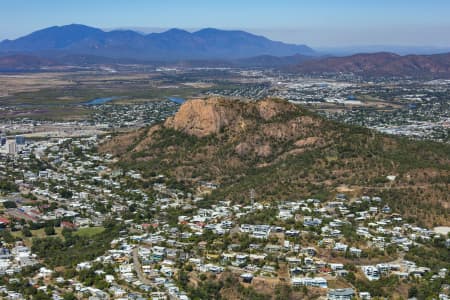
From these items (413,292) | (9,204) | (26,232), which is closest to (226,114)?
(9,204)

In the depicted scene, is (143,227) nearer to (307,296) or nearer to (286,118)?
(307,296)

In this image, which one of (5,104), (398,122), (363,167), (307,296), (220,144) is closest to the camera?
(307,296)

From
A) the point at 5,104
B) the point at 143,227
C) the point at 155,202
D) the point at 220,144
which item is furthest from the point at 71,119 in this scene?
the point at 143,227

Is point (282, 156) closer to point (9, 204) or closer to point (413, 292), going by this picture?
point (9, 204)

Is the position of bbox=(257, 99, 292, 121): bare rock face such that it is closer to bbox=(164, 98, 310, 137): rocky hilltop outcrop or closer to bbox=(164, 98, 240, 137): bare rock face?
bbox=(164, 98, 310, 137): rocky hilltop outcrop

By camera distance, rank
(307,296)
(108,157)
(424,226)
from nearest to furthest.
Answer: (307,296) < (424,226) < (108,157)

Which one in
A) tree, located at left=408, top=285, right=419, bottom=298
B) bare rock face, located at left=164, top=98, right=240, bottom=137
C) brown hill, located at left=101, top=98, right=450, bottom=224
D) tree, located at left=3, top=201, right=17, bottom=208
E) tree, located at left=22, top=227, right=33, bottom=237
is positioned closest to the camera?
tree, located at left=408, top=285, right=419, bottom=298

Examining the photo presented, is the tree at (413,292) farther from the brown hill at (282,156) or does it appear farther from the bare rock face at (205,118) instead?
the bare rock face at (205,118)

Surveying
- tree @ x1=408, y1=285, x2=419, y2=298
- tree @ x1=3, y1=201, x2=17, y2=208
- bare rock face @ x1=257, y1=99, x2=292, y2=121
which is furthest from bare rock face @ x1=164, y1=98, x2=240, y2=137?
tree @ x1=408, y1=285, x2=419, y2=298
